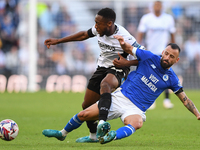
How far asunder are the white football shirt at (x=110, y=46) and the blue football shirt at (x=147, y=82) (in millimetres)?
559

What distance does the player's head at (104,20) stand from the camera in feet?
19.9

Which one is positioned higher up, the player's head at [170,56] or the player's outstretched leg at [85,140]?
the player's head at [170,56]

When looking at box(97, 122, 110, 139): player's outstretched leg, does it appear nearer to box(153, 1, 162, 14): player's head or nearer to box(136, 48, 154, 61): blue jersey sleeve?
box(136, 48, 154, 61): blue jersey sleeve

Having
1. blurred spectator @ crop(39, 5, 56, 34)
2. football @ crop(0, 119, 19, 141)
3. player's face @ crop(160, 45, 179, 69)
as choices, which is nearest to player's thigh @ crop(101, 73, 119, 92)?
player's face @ crop(160, 45, 179, 69)

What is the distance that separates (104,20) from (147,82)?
46.6 inches

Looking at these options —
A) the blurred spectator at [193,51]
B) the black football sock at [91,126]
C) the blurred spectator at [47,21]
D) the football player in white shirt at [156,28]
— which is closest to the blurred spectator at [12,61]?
the blurred spectator at [47,21]

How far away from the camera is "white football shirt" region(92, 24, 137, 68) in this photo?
20.9 feet

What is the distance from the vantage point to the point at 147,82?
5801mm

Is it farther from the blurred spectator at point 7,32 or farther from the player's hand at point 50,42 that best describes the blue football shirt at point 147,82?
the blurred spectator at point 7,32

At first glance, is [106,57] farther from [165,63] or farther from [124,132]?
[124,132]

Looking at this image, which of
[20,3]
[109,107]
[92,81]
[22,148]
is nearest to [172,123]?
[92,81]

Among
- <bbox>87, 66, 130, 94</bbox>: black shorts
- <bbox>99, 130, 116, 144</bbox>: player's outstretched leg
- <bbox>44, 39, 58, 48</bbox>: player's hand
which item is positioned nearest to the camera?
<bbox>99, 130, 116, 144</bbox>: player's outstretched leg

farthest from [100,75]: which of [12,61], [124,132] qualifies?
[12,61]

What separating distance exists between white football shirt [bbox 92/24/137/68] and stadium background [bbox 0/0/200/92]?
12311 mm
